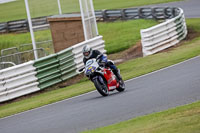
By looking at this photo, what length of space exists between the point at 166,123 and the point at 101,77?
5.81 metres

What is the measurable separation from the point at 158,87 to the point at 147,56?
8793 millimetres

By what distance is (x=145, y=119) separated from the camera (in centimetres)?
998

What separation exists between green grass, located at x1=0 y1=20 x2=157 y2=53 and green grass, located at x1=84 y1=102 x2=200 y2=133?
704 inches

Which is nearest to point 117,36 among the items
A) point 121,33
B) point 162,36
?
point 121,33

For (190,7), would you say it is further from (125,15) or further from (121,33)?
(121,33)

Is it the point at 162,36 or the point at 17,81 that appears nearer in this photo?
the point at 17,81

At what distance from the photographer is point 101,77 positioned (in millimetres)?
14672

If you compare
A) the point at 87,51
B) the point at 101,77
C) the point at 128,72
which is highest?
the point at 87,51

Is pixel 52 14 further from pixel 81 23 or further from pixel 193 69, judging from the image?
pixel 193 69

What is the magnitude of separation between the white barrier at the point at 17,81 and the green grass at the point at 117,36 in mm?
9510

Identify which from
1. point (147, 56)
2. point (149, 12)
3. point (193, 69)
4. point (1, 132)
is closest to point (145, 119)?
point (1, 132)

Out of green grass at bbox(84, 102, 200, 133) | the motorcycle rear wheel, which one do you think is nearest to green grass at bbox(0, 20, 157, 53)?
the motorcycle rear wheel

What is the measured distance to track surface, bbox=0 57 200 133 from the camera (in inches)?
444

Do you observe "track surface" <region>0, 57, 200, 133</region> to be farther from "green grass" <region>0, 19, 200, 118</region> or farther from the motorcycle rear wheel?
"green grass" <region>0, 19, 200, 118</region>
